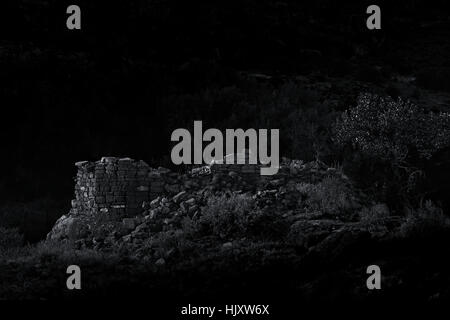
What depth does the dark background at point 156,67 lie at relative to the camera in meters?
27.2

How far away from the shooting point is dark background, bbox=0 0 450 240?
27156mm

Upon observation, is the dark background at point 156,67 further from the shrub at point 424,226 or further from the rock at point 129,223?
the shrub at point 424,226

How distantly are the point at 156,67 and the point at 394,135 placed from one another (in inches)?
606

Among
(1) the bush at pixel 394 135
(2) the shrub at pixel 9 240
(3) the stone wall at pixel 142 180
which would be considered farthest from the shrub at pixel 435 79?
(2) the shrub at pixel 9 240

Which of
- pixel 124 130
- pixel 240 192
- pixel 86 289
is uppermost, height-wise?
pixel 124 130

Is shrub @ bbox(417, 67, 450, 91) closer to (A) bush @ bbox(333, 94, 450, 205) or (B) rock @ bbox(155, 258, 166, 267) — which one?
(A) bush @ bbox(333, 94, 450, 205)

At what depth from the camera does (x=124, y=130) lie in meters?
28.6

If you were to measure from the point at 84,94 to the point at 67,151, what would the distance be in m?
4.27

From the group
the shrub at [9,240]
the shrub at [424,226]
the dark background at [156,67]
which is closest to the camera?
the shrub at [424,226]

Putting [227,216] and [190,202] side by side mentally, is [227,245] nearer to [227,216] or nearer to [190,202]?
[227,216]

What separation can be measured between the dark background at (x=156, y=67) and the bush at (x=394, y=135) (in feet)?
14.8

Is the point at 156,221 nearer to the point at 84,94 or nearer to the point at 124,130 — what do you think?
the point at 124,130

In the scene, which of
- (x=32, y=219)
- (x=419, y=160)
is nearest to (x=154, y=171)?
(x=32, y=219)

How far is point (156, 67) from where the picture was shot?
33.7 metres
